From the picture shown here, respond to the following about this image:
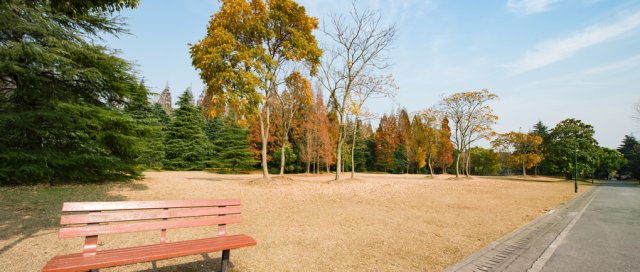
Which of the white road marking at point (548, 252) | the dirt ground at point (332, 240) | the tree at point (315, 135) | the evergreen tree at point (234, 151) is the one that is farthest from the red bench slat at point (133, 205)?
the tree at point (315, 135)

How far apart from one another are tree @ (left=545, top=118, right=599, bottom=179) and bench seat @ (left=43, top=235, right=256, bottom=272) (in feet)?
148

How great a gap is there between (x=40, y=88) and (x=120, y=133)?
3.26 meters

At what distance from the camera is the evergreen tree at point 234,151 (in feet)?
114

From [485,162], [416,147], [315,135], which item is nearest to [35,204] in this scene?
[315,135]

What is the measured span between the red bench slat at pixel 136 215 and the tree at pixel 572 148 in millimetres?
44965

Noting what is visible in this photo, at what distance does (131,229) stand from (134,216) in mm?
155

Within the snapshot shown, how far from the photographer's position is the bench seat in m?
2.66

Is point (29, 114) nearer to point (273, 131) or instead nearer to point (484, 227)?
point (484, 227)

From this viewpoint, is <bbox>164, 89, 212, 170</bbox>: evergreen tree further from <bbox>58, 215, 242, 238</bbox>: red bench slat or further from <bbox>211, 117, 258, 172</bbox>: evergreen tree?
<bbox>58, 215, 242, 238</bbox>: red bench slat

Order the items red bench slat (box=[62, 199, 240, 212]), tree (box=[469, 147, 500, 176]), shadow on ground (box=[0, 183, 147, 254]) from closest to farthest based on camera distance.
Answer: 1. red bench slat (box=[62, 199, 240, 212])
2. shadow on ground (box=[0, 183, 147, 254])
3. tree (box=[469, 147, 500, 176])

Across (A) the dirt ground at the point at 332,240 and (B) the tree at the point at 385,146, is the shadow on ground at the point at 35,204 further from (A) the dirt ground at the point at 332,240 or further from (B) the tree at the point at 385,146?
(B) the tree at the point at 385,146

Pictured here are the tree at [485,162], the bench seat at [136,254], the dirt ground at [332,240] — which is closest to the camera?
the bench seat at [136,254]

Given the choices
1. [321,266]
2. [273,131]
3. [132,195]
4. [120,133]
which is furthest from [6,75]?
[273,131]

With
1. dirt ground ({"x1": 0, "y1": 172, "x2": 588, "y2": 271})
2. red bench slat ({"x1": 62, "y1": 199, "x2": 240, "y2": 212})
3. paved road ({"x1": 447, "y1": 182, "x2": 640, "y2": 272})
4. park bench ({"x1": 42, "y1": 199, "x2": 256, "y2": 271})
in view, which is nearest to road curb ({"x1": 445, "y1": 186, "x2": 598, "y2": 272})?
paved road ({"x1": 447, "y1": 182, "x2": 640, "y2": 272})
